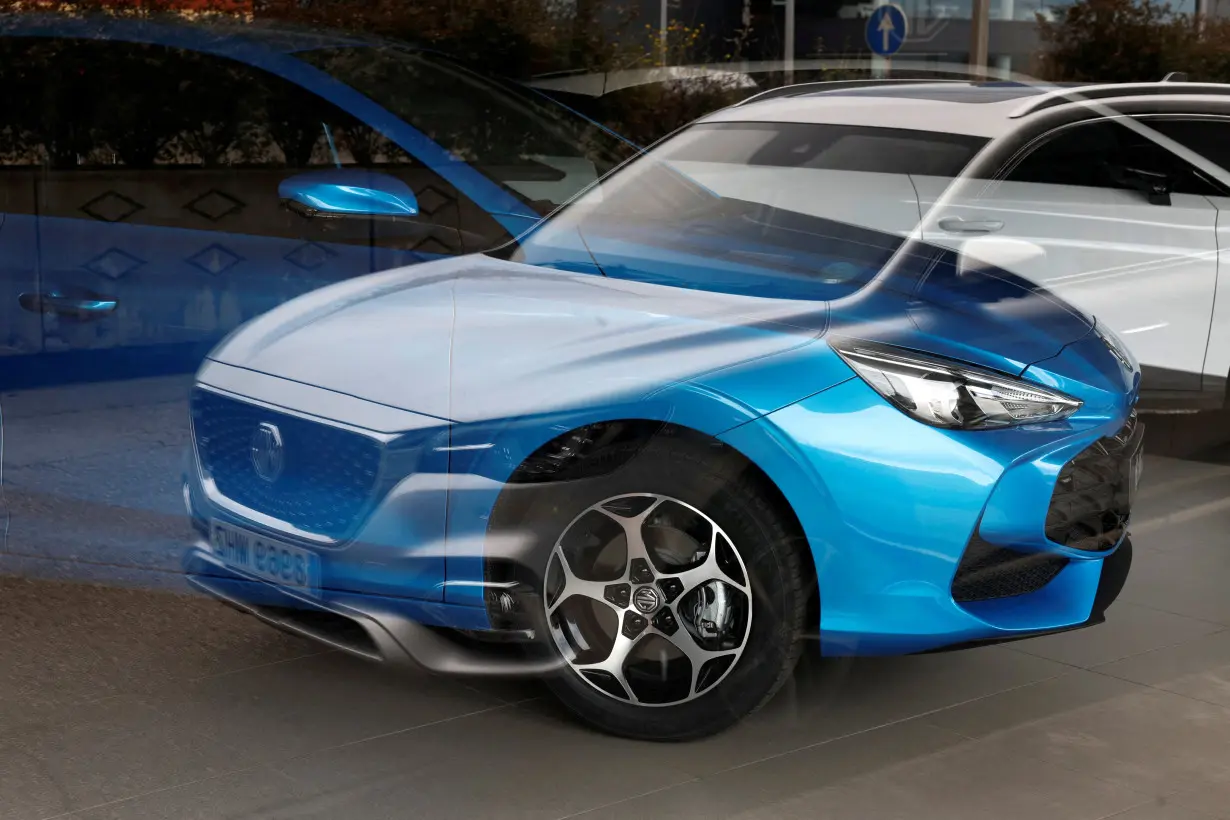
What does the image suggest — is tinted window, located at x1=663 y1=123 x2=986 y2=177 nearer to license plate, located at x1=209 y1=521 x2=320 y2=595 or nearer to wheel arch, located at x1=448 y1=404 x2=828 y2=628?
wheel arch, located at x1=448 y1=404 x2=828 y2=628

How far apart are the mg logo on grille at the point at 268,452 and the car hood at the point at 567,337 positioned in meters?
0.13

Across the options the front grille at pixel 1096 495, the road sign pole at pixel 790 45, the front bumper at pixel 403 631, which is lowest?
the front bumper at pixel 403 631

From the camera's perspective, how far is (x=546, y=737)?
317cm

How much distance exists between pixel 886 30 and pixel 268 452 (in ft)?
5.61

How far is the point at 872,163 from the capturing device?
330cm

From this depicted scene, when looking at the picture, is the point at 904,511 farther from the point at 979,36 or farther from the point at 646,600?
the point at 979,36

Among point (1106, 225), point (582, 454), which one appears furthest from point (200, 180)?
point (1106, 225)

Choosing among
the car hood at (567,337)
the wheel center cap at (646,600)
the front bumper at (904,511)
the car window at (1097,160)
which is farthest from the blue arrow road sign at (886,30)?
the wheel center cap at (646,600)

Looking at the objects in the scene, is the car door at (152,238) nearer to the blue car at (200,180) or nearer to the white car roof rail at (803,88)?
the blue car at (200,180)

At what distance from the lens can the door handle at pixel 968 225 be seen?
3.36m

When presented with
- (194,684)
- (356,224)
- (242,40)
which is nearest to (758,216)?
(356,224)

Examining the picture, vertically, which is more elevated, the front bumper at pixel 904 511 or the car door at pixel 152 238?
the car door at pixel 152 238

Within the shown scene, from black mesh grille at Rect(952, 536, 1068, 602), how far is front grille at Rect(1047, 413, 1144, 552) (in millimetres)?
64

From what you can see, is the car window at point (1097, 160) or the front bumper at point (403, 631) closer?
the front bumper at point (403, 631)
